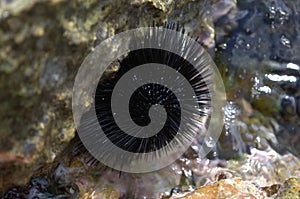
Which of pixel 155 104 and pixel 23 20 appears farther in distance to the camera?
pixel 155 104

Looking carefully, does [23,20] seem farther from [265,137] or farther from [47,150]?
[265,137]

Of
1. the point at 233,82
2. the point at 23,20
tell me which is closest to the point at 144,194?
the point at 233,82

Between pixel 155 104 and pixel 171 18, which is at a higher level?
pixel 171 18

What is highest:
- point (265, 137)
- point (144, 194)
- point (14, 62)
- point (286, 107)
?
point (14, 62)

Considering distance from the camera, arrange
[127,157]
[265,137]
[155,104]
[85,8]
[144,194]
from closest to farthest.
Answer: [85,8] < [155,104] < [127,157] < [144,194] < [265,137]

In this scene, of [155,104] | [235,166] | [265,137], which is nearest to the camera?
[155,104]

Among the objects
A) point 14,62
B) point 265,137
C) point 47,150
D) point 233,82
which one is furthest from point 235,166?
point 14,62

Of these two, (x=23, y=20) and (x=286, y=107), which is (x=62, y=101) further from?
(x=286, y=107)
